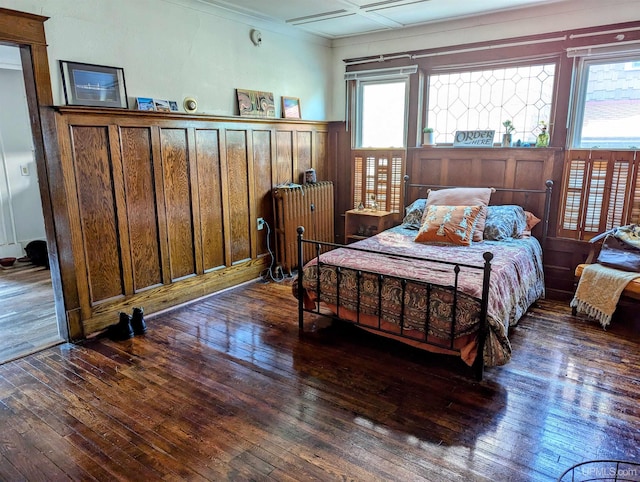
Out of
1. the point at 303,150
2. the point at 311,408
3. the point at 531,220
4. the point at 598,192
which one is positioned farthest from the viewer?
the point at 303,150

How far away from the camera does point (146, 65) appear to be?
348 centimetres

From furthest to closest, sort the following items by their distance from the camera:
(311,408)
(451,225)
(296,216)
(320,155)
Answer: (320,155), (296,216), (451,225), (311,408)

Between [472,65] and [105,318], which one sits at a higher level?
[472,65]

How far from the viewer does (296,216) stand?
4809 mm

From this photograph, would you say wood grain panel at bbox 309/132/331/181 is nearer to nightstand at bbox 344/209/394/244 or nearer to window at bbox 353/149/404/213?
window at bbox 353/149/404/213

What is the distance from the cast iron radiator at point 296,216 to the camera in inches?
185

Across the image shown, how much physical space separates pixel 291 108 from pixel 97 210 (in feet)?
8.21

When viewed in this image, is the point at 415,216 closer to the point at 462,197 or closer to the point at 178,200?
the point at 462,197

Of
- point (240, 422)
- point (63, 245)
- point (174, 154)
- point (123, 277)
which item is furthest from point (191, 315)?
point (240, 422)

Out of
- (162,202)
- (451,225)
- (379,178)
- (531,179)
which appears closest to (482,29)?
(531,179)

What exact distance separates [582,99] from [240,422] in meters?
4.04

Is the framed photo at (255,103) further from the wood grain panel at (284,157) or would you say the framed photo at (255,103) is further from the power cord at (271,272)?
the power cord at (271,272)

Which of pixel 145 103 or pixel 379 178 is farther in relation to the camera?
pixel 379 178

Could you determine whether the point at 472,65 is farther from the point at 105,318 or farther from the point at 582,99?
the point at 105,318
